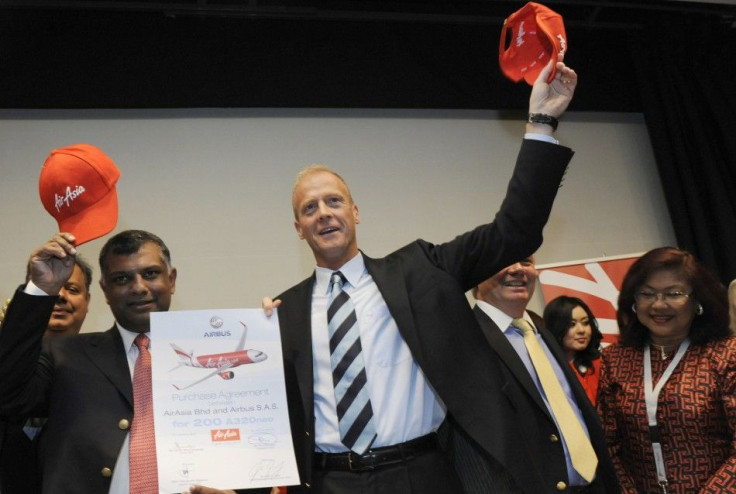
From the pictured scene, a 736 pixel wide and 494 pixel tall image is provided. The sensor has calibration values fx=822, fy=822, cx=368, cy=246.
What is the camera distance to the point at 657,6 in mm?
5648

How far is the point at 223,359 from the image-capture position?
7.83ft

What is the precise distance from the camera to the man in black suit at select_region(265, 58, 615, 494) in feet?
7.56

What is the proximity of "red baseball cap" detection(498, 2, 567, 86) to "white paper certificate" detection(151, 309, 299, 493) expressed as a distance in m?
1.09

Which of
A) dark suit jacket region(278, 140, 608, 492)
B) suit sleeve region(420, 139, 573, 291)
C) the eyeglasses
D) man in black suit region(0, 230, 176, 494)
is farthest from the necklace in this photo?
man in black suit region(0, 230, 176, 494)

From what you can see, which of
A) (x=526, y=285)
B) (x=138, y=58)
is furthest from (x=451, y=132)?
(x=526, y=285)

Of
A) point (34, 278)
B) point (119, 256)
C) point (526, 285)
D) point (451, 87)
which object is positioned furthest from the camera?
point (451, 87)

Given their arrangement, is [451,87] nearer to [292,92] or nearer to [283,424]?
[292,92]

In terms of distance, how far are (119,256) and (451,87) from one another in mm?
3323

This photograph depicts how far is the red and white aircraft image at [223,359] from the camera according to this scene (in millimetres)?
2367

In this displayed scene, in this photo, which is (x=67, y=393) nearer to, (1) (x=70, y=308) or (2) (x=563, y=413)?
(1) (x=70, y=308)

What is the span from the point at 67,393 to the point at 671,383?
207 cm

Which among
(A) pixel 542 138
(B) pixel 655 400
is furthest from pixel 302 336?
(B) pixel 655 400

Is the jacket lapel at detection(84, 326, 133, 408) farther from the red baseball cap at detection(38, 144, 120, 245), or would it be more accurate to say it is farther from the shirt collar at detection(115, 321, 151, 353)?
the red baseball cap at detection(38, 144, 120, 245)

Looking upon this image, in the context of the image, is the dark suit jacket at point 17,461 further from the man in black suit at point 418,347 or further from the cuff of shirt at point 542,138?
the cuff of shirt at point 542,138
